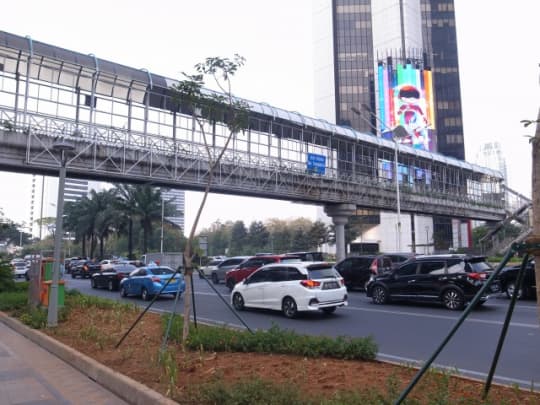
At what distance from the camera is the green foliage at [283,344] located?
7273 mm

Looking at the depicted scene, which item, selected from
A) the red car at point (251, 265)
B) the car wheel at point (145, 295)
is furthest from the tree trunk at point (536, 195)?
the red car at point (251, 265)

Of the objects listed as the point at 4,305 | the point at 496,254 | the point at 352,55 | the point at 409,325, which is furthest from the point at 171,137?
the point at 352,55

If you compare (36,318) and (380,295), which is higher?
(380,295)

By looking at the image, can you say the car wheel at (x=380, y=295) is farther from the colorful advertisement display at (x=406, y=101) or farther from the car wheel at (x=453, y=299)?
the colorful advertisement display at (x=406, y=101)

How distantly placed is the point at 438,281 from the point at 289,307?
5189mm

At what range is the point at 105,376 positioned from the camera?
21.8 ft

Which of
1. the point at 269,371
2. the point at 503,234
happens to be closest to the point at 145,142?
the point at 269,371

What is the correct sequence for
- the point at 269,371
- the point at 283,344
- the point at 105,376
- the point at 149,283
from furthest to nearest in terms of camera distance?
the point at 149,283 → the point at 283,344 → the point at 105,376 → the point at 269,371

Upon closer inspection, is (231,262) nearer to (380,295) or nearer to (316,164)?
(316,164)

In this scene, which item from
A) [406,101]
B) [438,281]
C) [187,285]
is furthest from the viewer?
[406,101]

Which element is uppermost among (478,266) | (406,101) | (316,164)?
(406,101)

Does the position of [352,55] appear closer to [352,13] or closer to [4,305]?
[352,13]

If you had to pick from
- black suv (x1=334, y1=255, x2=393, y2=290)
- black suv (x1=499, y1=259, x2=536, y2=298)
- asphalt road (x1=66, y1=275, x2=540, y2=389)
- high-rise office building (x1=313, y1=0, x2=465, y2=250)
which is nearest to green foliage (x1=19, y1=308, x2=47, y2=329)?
asphalt road (x1=66, y1=275, x2=540, y2=389)

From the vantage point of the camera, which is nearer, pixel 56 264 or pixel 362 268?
pixel 56 264
